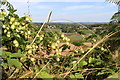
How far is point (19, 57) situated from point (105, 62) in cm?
64

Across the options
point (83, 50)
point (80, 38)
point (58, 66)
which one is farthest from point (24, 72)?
point (80, 38)

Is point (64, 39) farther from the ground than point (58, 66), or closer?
farther from the ground

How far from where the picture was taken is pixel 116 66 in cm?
128

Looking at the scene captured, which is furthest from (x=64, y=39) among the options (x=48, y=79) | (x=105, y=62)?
(x=105, y=62)

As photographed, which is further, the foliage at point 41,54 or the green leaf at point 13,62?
the foliage at point 41,54

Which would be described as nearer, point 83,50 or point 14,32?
point 14,32

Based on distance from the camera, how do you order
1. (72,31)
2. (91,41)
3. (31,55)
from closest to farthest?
(31,55) < (91,41) < (72,31)

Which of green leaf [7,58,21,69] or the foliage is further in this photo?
the foliage

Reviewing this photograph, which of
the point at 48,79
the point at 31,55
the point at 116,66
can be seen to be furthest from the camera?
the point at 116,66

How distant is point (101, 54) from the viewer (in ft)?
4.61

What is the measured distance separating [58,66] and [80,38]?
0.37 meters

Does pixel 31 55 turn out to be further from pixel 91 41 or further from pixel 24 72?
pixel 91 41

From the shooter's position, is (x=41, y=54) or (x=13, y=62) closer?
(x=13, y=62)

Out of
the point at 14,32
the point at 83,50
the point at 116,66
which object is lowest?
the point at 116,66
